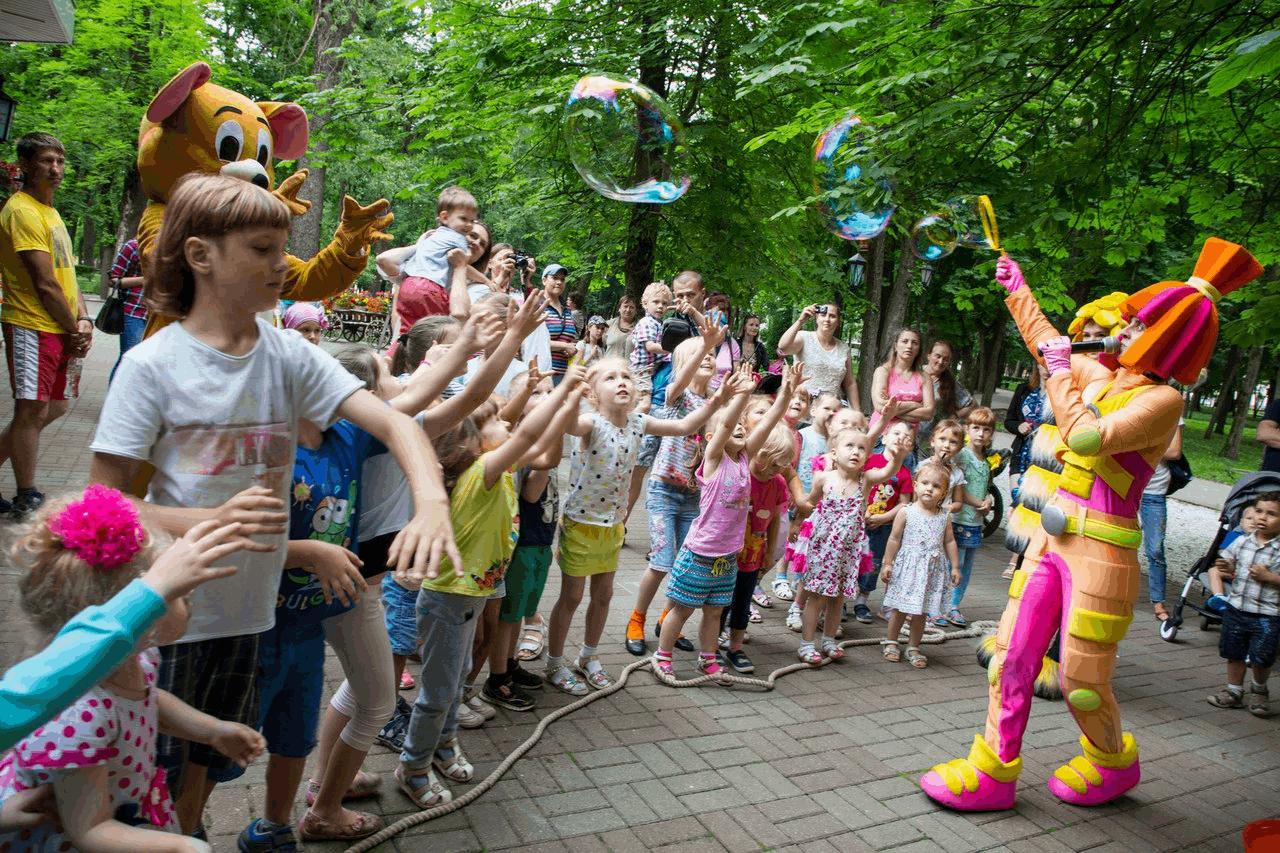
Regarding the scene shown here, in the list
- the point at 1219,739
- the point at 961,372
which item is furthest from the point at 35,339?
the point at 961,372

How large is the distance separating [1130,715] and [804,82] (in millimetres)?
5358

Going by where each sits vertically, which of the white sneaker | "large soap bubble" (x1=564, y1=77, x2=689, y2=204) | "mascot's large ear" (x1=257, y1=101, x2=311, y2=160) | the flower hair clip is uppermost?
"large soap bubble" (x1=564, y1=77, x2=689, y2=204)

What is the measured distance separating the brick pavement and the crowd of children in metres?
0.24

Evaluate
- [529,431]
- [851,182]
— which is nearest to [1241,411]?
[851,182]

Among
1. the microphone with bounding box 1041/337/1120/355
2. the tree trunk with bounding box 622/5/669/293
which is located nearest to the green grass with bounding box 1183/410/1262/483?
the tree trunk with bounding box 622/5/669/293

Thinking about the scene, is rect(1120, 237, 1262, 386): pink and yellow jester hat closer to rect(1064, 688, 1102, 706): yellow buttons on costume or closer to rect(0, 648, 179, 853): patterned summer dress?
rect(1064, 688, 1102, 706): yellow buttons on costume

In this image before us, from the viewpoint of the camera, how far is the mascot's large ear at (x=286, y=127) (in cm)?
374

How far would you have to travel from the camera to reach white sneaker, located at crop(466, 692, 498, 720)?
407 cm

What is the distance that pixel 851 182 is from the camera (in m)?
5.07

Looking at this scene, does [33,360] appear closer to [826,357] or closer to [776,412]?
[776,412]

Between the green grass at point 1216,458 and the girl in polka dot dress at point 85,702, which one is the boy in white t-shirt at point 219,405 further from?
the green grass at point 1216,458

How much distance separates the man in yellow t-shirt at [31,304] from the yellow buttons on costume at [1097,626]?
5975 mm

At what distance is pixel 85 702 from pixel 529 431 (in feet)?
5.10

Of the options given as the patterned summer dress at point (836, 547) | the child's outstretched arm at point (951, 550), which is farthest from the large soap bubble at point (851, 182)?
the child's outstretched arm at point (951, 550)
